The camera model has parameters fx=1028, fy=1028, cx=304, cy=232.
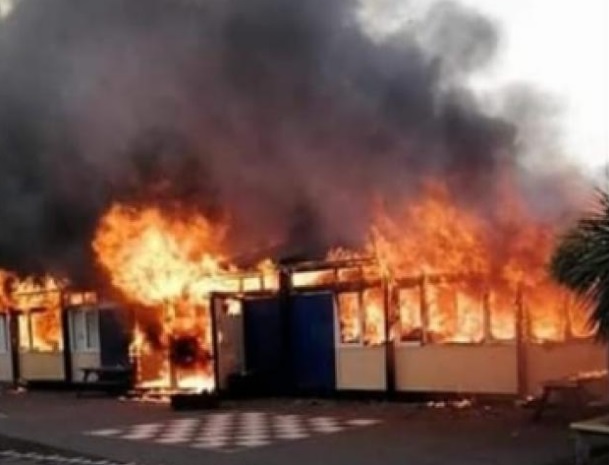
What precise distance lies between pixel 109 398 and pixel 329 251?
5815mm

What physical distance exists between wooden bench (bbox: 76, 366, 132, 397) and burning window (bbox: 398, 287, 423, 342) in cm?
686

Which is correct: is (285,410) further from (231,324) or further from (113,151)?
(113,151)

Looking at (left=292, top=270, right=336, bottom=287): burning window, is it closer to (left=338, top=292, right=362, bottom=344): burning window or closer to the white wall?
(left=338, top=292, right=362, bottom=344): burning window

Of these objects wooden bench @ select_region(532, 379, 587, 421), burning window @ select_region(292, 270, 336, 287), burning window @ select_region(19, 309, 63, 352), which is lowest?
wooden bench @ select_region(532, 379, 587, 421)

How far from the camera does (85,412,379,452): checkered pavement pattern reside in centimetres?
1281

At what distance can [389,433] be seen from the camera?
12875 millimetres

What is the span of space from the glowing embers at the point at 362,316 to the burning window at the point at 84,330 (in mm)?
7201

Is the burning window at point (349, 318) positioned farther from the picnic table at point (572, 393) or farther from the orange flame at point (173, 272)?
the picnic table at point (572, 393)

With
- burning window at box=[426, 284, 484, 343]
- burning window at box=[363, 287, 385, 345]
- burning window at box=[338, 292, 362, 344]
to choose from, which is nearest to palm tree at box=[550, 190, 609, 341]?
burning window at box=[426, 284, 484, 343]

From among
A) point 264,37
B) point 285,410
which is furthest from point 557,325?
point 264,37

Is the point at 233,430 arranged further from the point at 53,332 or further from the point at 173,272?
the point at 53,332

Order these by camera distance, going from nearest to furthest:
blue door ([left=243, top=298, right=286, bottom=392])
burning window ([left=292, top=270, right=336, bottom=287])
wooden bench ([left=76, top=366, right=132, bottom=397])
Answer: burning window ([left=292, top=270, right=336, bottom=287])
blue door ([left=243, top=298, right=286, bottom=392])
wooden bench ([left=76, top=366, right=132, bottom=397])

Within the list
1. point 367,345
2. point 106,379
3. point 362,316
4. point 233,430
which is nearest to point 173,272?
point 106,379

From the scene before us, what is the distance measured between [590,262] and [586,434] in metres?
1.73
